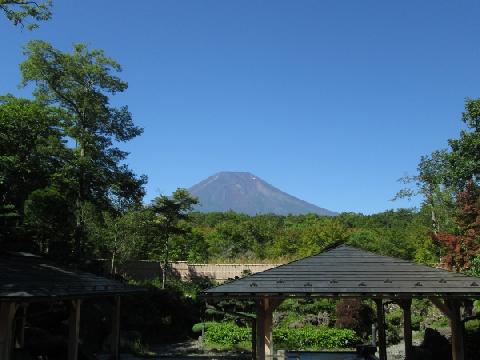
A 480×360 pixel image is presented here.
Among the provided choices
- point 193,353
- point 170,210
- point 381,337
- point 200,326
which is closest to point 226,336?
point 193,353

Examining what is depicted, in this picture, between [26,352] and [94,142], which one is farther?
[94,142]

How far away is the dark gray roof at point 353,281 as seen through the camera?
8945mm

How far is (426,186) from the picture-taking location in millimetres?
34125

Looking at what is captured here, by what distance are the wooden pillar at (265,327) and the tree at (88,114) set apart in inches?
589

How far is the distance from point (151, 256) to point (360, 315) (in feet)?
64.8

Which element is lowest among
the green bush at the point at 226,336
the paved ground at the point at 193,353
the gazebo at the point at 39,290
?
the paved ground at the point at 193,353

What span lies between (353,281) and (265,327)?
6.38 ft

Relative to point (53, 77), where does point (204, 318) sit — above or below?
below

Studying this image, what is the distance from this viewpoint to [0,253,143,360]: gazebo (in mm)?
8789

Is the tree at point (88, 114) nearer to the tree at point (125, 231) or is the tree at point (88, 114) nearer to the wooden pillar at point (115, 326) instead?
the tree at point (125, 231)

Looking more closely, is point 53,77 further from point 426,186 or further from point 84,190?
point 426,186

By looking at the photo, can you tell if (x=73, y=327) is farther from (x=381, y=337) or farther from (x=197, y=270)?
(x=197, y=270)

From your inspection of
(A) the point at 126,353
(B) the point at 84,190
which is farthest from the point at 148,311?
(B) the point at 84,190

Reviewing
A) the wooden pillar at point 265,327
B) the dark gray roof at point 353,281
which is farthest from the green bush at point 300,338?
the wooden pillar at point 265,327
